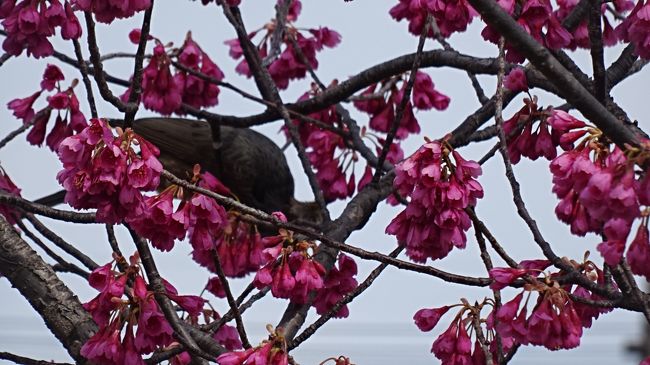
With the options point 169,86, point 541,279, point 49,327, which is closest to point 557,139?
point 541,279

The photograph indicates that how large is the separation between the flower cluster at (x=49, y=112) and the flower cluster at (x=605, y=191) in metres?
2.22

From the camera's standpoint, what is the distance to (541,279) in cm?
264

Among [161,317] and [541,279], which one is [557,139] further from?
[161,317]

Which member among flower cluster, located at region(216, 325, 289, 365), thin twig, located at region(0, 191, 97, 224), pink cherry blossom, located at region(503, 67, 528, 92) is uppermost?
pink cherry blossom, located at region(503, 67, 528, 92)

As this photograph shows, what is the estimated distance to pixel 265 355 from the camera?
266 centimetres

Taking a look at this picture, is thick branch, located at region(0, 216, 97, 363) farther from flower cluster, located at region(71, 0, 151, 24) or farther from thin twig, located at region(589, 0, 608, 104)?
thin twig, located at region(589, 0, 608, 104)

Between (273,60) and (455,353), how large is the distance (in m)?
2.53

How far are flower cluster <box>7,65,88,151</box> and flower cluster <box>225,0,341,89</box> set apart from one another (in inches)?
55.3

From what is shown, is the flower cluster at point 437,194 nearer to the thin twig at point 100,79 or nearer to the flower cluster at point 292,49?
the thin twig at point 100,79

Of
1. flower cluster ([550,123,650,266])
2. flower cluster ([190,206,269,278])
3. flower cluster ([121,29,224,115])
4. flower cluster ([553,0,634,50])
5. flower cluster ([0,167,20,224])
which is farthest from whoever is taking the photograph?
flower cluster ([121,29,224,115])

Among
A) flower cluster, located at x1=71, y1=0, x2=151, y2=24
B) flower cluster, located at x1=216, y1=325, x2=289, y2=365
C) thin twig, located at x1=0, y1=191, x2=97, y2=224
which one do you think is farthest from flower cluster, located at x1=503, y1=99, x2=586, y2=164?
thin twig, located at x1=0, y1=191, x2=97, y2=224

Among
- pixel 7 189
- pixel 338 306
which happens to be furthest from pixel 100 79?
pixel 7 189

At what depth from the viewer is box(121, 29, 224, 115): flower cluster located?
4668 millimetres

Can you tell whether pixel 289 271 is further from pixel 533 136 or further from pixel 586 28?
pixel 586 28
